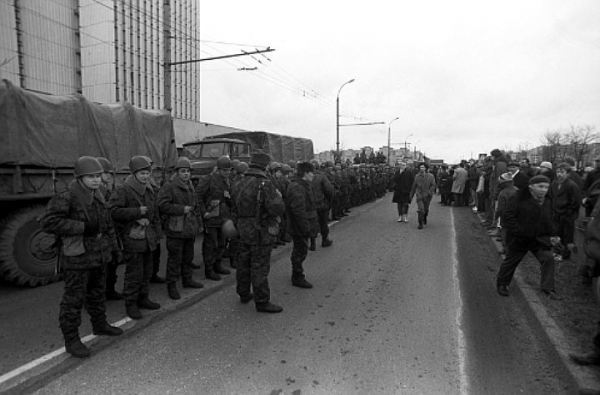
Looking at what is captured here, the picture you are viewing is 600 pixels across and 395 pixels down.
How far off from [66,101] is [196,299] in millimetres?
4161

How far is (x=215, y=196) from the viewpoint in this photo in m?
6.36

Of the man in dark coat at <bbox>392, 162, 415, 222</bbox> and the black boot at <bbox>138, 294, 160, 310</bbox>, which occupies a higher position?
the man in dark coat at <bbox>392, 162, 415, 222</bbox>

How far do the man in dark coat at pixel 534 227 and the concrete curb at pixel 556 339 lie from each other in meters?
0.30

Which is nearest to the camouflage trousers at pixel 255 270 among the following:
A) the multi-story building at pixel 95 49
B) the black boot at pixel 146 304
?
the black boot at pixel 146 304

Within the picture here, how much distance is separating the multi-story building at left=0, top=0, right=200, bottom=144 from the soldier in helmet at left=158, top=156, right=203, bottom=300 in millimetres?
20471

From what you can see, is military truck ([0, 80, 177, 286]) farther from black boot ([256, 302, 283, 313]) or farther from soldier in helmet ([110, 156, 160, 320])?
black boot ([256, 302, 283, 313])

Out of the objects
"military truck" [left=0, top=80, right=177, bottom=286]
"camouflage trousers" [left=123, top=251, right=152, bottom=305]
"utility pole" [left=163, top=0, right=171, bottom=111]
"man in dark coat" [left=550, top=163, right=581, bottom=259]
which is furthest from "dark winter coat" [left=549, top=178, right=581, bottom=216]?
"utility pole" [left=163, top=0, right=171, bottom=111]

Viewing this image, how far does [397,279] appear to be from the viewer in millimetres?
6145

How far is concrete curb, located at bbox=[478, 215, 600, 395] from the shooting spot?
3.10 m

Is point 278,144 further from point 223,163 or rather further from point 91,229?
point 91,229

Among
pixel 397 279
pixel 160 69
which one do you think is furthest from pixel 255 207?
pixel 160 69

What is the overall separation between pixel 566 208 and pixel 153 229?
7.05 meters

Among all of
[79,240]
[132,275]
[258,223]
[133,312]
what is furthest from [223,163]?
[79,240]

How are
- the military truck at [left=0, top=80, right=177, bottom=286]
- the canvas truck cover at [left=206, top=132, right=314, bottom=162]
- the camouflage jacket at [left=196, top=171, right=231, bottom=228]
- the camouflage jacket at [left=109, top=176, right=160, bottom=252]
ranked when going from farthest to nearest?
the canvas truck cover at [left=206, top=132, right=314, bottom=162], the camouflage jacket at [left=196, top=171, right=231, bottom=228], the military truck at [left=0, top=80, right=177, bottom=286], the camouflage jacket at [left=109, top=176, right=160, bottom=252]
